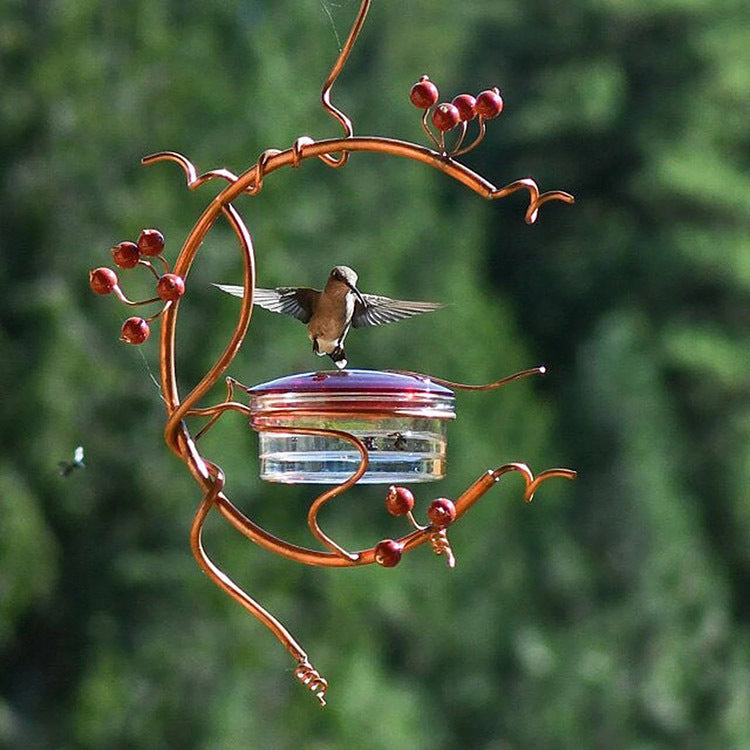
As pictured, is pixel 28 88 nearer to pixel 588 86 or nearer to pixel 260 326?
pixel 260 326

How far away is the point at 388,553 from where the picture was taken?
152 cm

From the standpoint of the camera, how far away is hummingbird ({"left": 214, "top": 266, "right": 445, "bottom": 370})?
5.99 feet

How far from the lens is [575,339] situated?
27.2 feet

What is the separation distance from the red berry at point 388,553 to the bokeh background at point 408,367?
4.26 m

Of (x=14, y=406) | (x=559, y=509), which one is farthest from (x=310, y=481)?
(x=559, y=509)

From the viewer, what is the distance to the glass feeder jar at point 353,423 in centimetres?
163

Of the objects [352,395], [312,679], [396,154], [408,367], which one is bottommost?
[408,367]

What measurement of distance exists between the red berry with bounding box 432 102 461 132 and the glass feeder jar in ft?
0.84

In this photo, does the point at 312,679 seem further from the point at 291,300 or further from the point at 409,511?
the point at 291,300

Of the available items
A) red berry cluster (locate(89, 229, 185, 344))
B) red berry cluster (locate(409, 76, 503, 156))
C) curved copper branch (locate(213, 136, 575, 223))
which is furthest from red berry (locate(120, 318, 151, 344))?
red berry cluster (locate(409, 76, 503, 156))

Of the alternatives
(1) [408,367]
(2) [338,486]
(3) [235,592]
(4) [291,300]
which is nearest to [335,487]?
(2) [338,486]

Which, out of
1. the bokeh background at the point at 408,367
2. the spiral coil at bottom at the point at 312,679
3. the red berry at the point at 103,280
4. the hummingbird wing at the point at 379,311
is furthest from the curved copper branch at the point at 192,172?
the bokeh background at the point at 408,367

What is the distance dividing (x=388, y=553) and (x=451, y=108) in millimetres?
394

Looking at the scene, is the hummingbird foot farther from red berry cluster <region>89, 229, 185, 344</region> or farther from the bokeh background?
the bokeh background
